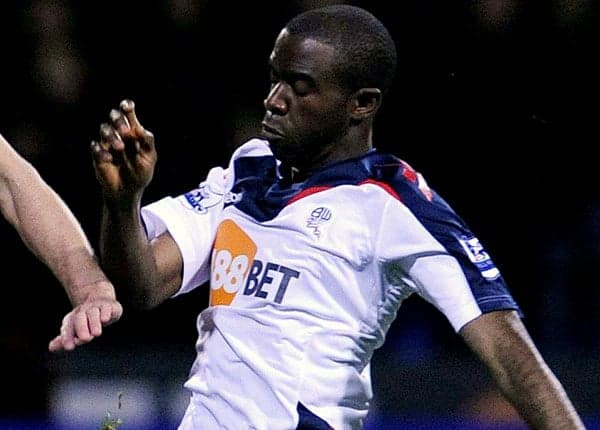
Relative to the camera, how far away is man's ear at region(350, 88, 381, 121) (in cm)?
313

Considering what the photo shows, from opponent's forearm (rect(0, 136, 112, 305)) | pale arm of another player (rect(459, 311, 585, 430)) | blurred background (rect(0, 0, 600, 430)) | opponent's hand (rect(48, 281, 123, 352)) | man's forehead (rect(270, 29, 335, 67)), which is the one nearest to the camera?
opponent's hand (rect(48, 281, 123, 352))

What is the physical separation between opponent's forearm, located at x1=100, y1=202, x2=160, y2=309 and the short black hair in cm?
54

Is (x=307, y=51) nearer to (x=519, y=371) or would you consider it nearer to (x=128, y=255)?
(x=128, y=255)

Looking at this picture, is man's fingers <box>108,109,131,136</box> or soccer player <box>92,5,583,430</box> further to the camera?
soccer player <box>92,5,583,430</box>

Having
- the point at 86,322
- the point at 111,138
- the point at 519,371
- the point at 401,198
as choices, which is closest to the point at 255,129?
the point at 401,198

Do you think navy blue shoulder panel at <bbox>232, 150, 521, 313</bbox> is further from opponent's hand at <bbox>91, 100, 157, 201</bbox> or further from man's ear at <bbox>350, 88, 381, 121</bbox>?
opponent's hand at <bbox>91, 100, 157, 201</bbox>

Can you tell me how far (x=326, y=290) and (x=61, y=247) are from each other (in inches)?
22.4

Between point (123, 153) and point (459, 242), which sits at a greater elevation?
point (123, 153)

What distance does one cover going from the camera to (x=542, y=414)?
9.34ft

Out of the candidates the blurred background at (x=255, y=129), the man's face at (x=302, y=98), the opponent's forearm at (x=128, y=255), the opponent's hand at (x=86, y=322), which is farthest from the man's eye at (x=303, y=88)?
the blurred background at (x=255, y=129)

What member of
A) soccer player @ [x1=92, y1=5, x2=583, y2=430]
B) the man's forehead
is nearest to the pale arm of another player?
soccer player @ [x1=92, y1=5, x2=583, y2=430]

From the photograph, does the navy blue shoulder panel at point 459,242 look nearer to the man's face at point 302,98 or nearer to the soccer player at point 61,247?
the man's face at point 302,98

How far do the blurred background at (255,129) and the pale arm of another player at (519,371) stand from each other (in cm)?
318

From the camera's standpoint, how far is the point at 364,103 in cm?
315
